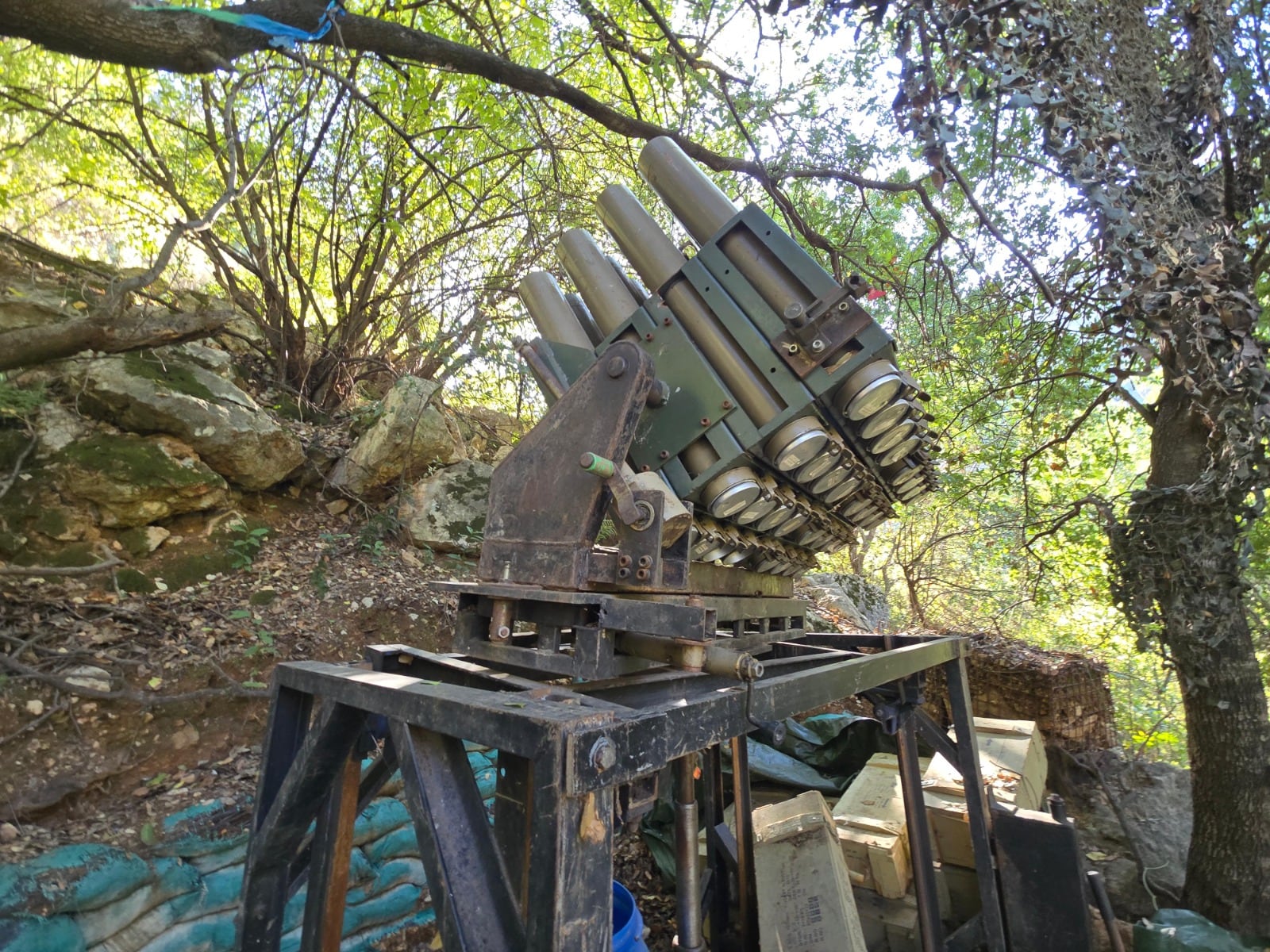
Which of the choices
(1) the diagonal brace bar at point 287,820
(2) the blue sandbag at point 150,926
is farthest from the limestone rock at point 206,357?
(1) the diagonal brace bar at point 287,820

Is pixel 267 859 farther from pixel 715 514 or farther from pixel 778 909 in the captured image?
pixel 778 909

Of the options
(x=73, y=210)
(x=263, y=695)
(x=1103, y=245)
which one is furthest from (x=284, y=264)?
(x=1103, y=245)

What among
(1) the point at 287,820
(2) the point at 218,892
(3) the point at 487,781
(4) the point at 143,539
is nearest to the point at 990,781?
(3) the point at 487,781

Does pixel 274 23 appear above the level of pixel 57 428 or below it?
above

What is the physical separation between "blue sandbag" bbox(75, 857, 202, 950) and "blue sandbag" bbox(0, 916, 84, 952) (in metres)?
0.04

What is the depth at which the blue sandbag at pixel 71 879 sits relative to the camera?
213cm

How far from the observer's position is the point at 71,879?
2.23 metres

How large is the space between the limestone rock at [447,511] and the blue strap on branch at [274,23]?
9.56ft

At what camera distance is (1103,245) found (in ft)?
8.71

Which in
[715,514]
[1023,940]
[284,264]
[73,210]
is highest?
[73,210]

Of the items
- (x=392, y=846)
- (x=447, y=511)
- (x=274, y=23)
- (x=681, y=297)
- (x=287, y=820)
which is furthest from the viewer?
(x=447, y=511)

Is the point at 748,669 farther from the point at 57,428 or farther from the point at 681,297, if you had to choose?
the point at 57,428

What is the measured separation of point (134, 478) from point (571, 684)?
136 inches

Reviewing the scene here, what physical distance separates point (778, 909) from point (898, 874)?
0.74m
